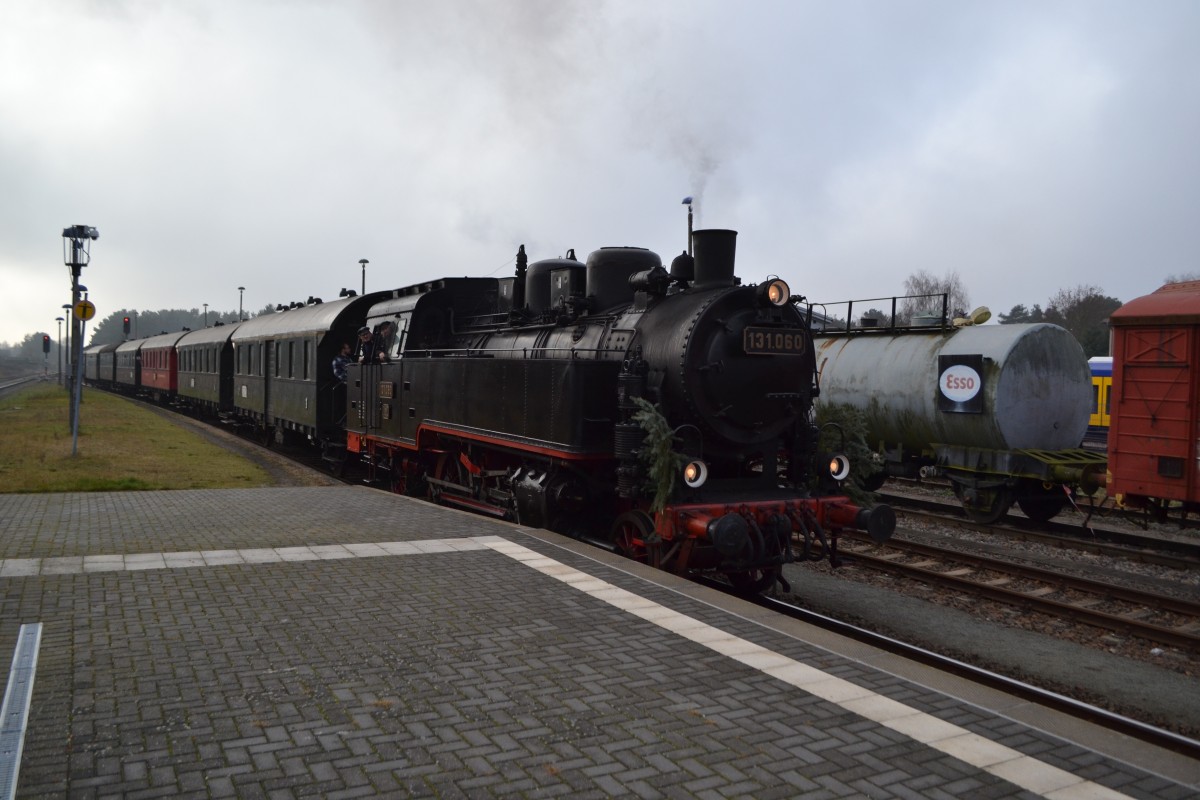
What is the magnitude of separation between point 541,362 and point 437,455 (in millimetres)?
4153

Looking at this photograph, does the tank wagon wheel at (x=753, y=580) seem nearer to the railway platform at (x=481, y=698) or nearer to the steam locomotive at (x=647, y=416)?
the steam locomotive at (x=647, y=416)

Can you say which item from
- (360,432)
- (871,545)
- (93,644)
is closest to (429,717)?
(93,644)

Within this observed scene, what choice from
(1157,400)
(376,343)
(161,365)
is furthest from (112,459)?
(161,365)

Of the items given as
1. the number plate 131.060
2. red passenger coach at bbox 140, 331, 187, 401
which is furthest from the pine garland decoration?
red passenger coach at bbox 140, 331, 187, 401

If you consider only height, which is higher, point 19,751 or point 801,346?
point 801,346

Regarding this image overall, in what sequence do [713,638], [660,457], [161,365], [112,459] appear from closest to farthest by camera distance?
[713,638] < [660,457] < [112,459] < [161,365]

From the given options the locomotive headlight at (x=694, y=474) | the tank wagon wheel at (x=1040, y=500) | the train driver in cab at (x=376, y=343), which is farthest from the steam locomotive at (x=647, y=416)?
the tank wagon wheel at (x=1040, y=500)

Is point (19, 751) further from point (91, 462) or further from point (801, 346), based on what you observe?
point (91, 462)

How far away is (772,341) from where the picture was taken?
8133 mm

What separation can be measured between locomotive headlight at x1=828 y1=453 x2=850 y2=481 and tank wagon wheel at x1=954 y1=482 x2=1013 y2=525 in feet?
18.0

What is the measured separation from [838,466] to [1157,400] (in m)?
4.64

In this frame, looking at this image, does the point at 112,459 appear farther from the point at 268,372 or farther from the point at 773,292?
the point at 773,292

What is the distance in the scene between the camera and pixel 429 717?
169 inches

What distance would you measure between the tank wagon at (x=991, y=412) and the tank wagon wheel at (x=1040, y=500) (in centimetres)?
1
